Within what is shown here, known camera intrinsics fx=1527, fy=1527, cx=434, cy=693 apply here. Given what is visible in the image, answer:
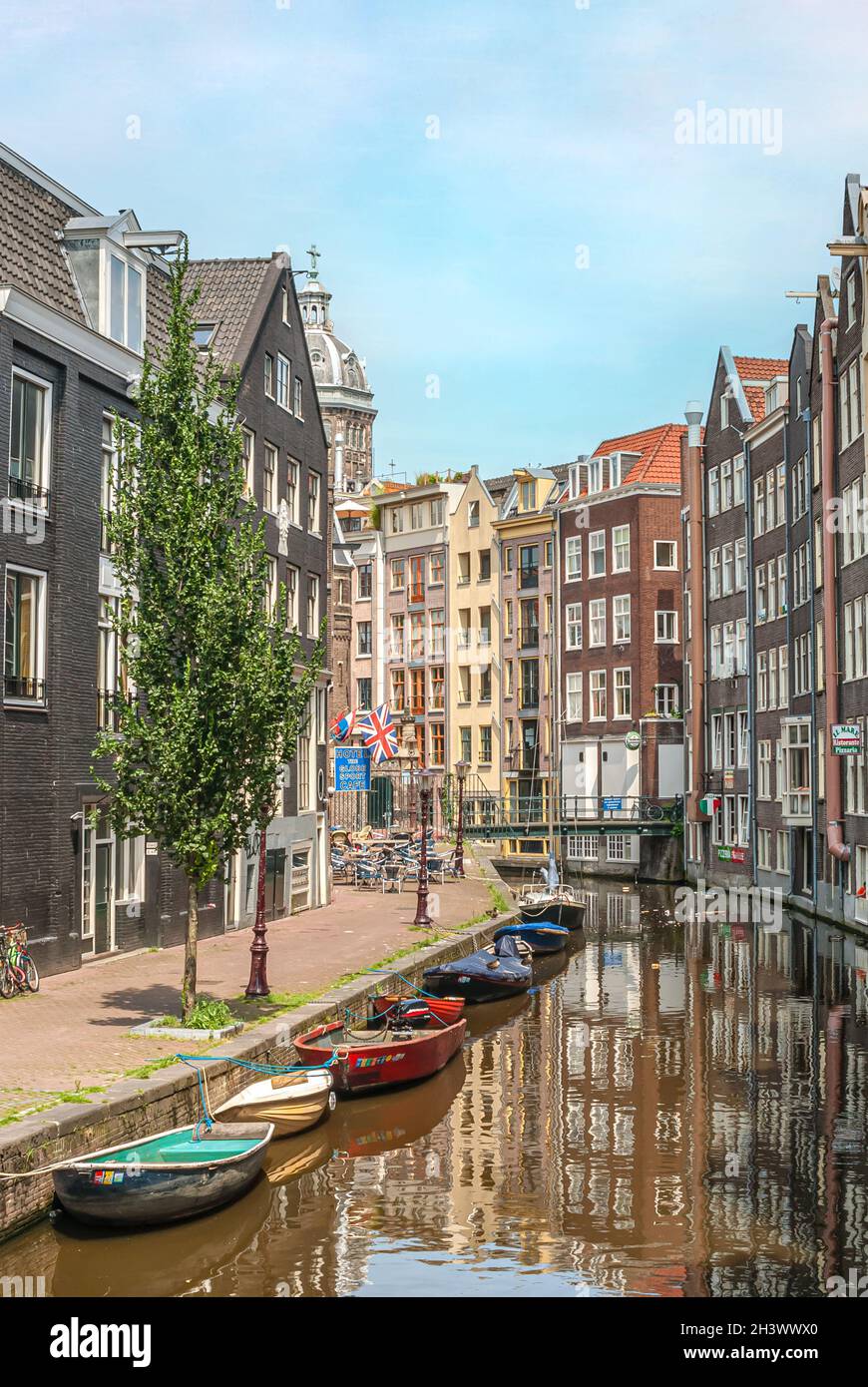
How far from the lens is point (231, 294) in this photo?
4162cm

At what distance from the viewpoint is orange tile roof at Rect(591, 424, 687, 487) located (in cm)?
7838

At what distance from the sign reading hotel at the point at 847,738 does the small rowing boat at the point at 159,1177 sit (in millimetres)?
31922

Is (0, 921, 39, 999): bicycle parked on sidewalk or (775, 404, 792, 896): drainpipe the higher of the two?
(775, 404, 792, 896): drainpipe

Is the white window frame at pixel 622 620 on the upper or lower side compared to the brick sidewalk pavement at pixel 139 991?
upper

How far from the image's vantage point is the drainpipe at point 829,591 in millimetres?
47906

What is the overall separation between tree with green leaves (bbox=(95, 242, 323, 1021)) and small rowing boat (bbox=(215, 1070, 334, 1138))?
2.65m

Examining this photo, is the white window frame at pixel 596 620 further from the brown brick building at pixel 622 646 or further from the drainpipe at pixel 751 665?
the drainpipe at pixel 751 665

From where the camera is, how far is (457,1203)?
17078 millimetres

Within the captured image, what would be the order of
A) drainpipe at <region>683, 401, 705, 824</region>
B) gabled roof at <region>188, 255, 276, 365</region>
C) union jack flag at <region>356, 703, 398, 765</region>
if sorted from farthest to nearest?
drainpipe at <region>683, 401, 705, 824</region> < union jack flag at <region>356, 703, 398, 765</region> < gabled roof at <region>188, 255, 276, 365</region>

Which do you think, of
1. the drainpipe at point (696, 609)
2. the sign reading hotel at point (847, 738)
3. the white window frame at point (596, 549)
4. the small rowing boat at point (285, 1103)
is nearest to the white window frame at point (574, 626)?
the white window frame at point (596, 549)

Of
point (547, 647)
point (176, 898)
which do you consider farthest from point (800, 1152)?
point (547, 647)

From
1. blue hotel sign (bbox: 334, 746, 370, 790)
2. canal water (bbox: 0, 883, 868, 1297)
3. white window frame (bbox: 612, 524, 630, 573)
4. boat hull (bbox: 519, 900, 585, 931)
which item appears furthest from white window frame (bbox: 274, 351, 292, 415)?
white window frame (bbox: 612, 524, 630, 573)

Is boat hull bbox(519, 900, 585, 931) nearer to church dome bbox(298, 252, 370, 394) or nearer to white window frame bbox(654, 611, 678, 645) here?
white window frame bbox(654, 611, 678, 645)

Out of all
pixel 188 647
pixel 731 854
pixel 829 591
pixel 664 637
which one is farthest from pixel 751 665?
pixel 188 647
